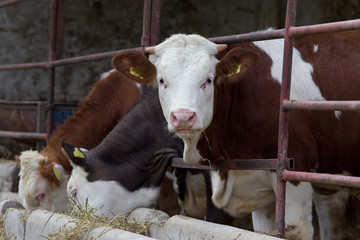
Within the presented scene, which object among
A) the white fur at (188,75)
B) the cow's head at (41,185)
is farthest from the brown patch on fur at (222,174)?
the cow's head at (41,185)

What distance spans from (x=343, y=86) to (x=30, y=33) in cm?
629

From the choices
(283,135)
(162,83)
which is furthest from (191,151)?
(283,135)

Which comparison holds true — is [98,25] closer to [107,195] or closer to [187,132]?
[107,195]

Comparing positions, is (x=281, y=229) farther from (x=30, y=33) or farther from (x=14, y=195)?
(x=30, y=33)

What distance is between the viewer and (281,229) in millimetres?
3045

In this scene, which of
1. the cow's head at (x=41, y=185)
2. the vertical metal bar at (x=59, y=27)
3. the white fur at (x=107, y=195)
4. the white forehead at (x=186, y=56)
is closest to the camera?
the white forehead at (x=186, y=56)

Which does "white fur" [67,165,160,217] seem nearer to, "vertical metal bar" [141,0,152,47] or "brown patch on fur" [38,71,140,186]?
"brown patch on fur" [38,71,140,186]

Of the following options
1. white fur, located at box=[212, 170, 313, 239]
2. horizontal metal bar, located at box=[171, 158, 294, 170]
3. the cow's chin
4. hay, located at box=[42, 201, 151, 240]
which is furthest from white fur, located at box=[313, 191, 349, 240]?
hay, located at box=[42, 201, 151, 240]

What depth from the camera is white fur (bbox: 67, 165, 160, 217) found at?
13.7ft

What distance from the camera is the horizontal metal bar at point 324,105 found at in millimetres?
2678

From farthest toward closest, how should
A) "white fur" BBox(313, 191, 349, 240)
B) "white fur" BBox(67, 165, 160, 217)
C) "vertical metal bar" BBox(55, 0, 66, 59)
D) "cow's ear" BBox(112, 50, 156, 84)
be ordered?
"vertical metal bar" BBox(55, 0, 66, 59) → "white fur" BBox(313, 191, 349, 240) → "white fur" BBox(67, 165, 160, 217) → "cow's ear" BBox(112, 50, 156, 84)

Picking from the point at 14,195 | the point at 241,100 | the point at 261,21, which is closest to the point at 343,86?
the point at 241,100

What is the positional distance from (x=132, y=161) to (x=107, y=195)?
0.31 metres

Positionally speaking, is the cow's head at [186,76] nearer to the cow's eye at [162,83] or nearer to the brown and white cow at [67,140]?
the cow's eye at [162,83]
